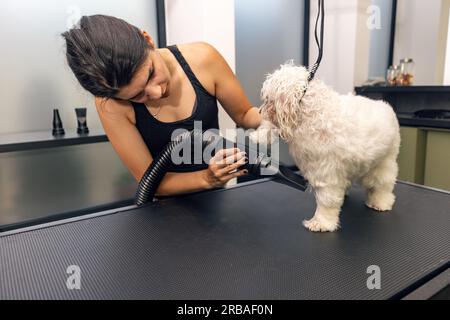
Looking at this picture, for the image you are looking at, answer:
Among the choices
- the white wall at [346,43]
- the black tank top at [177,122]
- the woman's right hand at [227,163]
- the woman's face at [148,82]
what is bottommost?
the woman's right hand at [227,163]

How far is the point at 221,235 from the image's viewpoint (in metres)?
0.82

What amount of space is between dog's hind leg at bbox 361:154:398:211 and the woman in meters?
0.34

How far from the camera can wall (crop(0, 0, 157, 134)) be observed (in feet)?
6.34

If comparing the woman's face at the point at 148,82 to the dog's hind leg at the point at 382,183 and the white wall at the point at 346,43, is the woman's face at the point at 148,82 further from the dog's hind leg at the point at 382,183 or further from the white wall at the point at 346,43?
the white wall at the point at 346,43

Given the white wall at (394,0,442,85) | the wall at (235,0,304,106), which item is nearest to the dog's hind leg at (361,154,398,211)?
the wall at (235,0,304,106)

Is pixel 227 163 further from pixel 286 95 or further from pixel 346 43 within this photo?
pixel 346 43

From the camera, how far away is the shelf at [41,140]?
1614mm

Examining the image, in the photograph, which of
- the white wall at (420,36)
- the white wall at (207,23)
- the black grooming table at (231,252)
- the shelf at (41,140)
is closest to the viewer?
the black grooming table at (231,252)

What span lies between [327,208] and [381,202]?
8.5 inches

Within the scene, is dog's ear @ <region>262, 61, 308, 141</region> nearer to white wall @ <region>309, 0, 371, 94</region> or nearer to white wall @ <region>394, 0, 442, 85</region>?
white wall @ <region>309, 0, 371, 94</region>

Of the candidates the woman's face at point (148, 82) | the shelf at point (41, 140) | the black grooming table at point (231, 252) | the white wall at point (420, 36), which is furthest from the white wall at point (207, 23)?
the white wall at point (420, 36)

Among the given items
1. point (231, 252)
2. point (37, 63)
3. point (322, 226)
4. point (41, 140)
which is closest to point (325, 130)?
point (322, 226)

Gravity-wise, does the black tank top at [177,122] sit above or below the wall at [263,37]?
below

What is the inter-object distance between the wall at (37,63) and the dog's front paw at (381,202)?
153 centimetres
